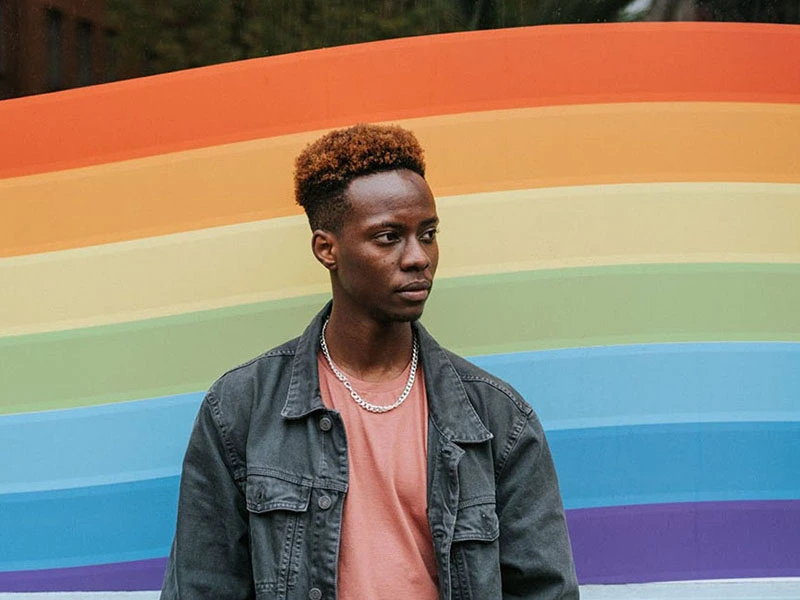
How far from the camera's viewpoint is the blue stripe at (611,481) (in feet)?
9.52

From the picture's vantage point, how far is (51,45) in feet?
9.77

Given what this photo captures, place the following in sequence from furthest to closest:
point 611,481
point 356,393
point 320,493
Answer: point 611,481
point 356,393
point 320,493

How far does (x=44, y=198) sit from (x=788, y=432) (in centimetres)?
225

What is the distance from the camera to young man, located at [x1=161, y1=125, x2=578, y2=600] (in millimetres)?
2246

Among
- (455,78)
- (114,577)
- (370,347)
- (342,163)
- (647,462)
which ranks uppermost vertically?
(455,78)

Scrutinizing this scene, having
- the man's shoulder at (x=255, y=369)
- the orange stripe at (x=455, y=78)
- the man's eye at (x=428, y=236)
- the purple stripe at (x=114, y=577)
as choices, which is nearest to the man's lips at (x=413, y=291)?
the man's eye at (x=428, y=236)

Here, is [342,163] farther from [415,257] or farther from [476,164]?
[476,164]

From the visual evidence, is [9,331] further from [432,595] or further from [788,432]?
[788,432]

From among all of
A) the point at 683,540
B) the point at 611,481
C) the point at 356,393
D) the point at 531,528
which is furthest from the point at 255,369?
the point at 683,540

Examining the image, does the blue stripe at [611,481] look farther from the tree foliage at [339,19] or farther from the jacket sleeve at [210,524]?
the tree foliage at [339,19]

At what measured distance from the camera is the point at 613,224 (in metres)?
2.92

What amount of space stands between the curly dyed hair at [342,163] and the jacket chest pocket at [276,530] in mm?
602

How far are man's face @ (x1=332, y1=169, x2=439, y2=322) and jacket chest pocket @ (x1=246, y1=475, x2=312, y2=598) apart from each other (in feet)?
1.47

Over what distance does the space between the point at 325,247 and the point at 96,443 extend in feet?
3.34
